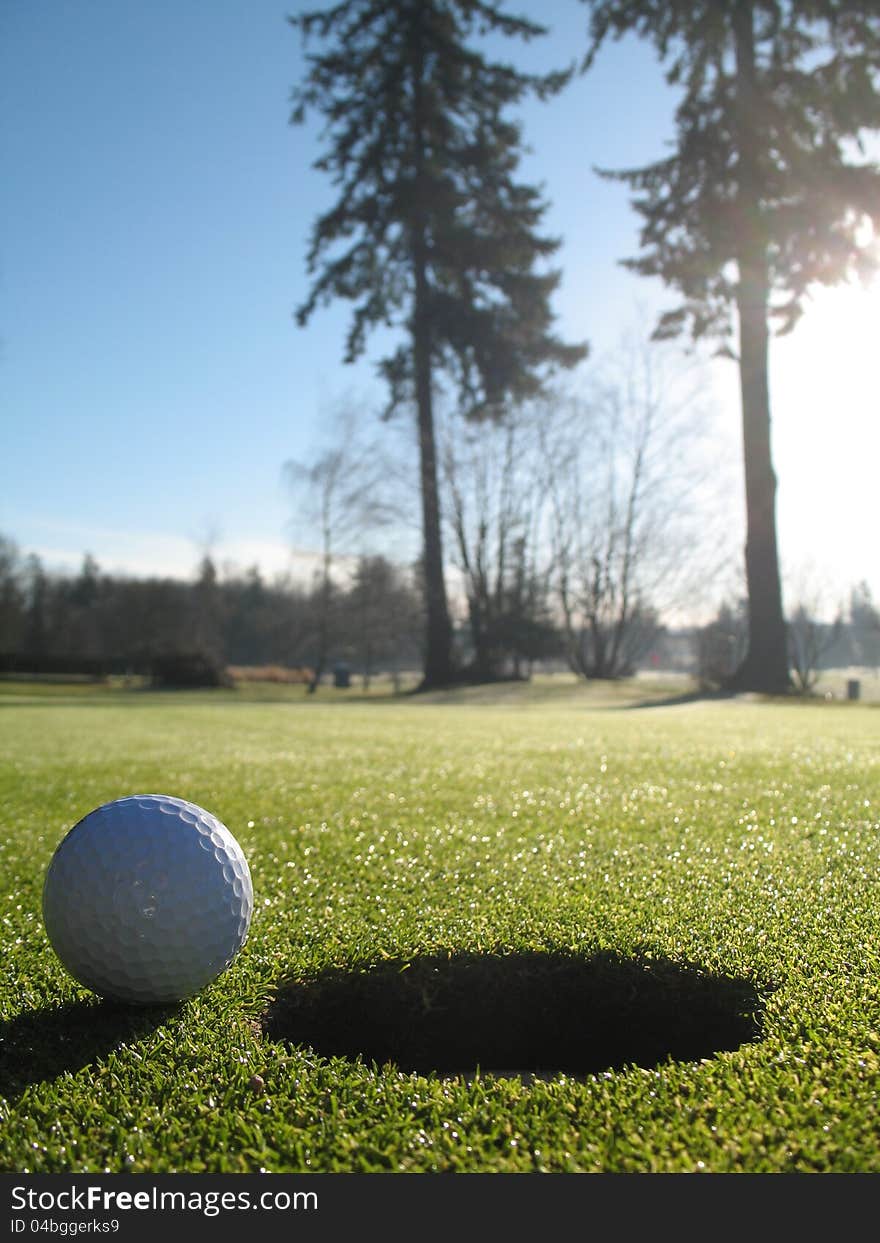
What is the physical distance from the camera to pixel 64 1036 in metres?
1.79

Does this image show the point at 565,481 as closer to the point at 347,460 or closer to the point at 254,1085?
the point at 347,460

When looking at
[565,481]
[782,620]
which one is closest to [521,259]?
[565,481]

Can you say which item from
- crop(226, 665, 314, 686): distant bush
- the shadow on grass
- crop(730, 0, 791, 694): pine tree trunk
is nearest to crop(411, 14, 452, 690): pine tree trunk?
the shadow on grass

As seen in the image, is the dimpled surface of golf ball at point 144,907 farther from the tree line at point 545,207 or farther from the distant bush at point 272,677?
the distant bush at point 272,677

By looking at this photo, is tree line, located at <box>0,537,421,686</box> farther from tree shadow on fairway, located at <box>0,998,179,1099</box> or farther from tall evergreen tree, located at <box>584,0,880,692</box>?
tree shadow on fairway, located at <box>0,998,179,1099</box>

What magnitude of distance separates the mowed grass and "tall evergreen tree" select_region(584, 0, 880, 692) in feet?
48.5

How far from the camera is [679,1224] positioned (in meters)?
1.22

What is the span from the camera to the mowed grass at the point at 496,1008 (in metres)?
1.36

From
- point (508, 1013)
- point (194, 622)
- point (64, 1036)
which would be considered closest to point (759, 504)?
point (508, 1013)

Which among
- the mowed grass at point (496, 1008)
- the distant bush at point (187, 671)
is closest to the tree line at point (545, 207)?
the distant bush at point (187, 671)

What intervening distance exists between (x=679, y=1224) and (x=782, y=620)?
17631 mm

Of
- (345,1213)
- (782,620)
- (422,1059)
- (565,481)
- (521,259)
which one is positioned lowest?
(422,1059)

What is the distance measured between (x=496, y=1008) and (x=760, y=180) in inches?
724

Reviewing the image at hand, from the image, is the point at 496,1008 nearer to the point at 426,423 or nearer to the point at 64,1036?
the point at 64,1036
